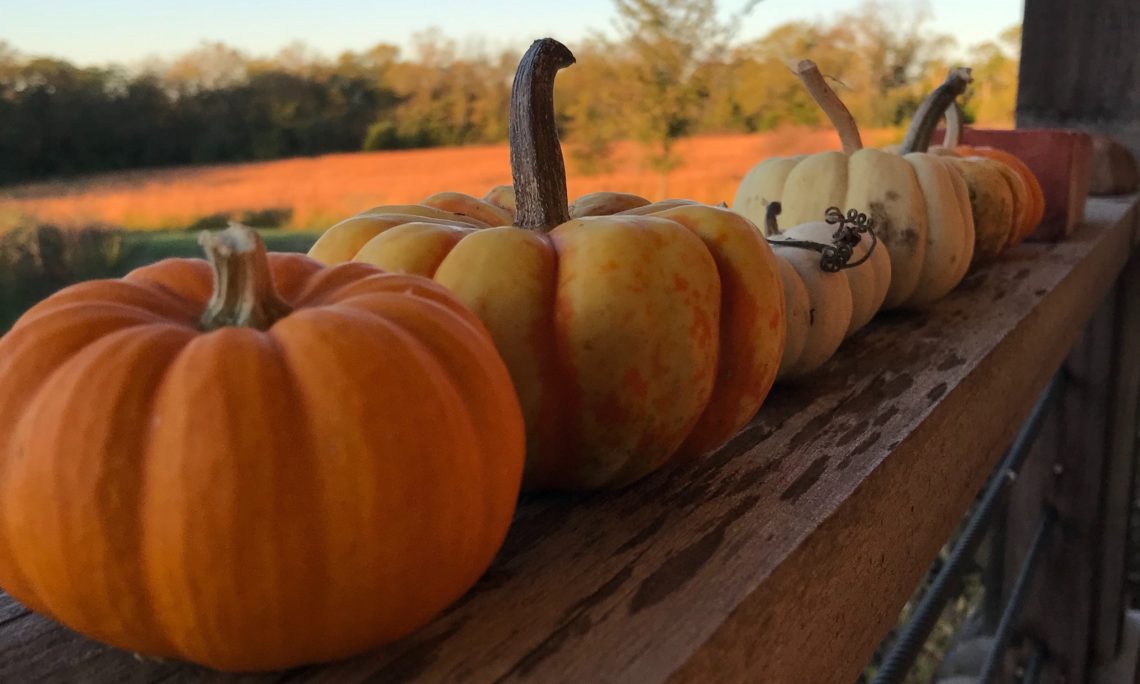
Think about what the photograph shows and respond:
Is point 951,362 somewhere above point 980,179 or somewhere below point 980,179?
below

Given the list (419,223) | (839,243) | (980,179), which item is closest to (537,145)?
(419,223)

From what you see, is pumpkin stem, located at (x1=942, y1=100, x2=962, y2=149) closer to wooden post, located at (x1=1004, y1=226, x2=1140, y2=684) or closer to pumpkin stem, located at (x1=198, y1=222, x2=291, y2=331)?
wooden post, located at (x1=1004, y1=226, x2=1140, y2=684)

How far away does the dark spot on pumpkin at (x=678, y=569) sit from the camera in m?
0.39

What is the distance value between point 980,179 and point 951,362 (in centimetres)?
48

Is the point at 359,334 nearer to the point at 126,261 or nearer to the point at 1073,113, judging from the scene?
the point at 126,261

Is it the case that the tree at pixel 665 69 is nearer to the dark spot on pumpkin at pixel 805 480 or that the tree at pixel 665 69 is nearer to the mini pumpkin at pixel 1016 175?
the mini pumpkin at pixel 1016 175

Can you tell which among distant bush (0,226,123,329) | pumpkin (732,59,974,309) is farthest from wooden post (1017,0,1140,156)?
distant bush (0,226,123,329)

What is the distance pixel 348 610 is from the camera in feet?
1.07

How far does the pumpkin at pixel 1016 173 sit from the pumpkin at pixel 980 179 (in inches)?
1.3

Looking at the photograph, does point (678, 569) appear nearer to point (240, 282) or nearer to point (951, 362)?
point (240, 282)

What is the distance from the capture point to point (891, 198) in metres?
0.96

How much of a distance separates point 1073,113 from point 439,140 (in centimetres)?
174

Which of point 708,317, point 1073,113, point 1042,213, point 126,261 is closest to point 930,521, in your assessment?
point 708,317

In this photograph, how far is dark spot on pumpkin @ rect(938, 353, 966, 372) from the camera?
765 mm
